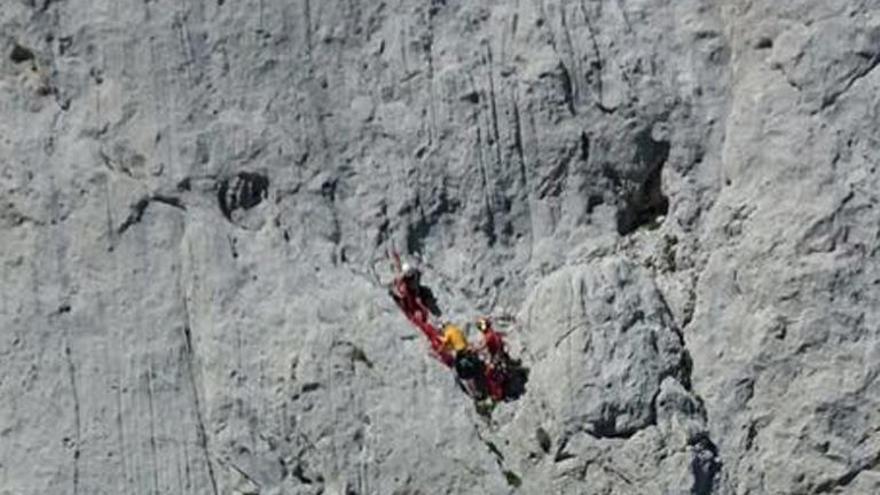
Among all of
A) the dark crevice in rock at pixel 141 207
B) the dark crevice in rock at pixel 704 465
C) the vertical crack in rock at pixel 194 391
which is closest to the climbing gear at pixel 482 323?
the dark crevice in rock at pixel 704 465

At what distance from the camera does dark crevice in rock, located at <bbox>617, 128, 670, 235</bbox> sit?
11414 millimetres

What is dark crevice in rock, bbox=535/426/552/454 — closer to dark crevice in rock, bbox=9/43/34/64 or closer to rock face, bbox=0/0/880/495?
rock face, bbox=0/0/880/495

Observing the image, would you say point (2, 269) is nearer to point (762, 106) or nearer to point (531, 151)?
→ point (531, 151)

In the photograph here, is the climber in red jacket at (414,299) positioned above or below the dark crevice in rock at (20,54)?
below

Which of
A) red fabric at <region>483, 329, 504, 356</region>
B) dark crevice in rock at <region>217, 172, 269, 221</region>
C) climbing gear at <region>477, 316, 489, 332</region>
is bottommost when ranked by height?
red fabric at <region>483, 329, 504, 356</region>

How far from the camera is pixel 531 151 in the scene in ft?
37.6

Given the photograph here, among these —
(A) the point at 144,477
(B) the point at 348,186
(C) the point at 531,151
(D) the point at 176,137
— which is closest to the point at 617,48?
(C) the point at 531,151

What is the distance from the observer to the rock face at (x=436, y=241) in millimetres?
10992

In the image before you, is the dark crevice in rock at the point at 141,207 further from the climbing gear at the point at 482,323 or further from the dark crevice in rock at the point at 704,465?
the dark crevice in rock at the point at 704,465

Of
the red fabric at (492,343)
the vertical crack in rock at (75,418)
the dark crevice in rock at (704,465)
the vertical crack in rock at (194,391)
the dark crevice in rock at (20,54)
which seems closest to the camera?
the dark crevice in rock at (704,465)

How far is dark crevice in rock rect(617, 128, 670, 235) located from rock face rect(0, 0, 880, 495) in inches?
0.4

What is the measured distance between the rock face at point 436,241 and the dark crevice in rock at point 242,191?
0.04 feet

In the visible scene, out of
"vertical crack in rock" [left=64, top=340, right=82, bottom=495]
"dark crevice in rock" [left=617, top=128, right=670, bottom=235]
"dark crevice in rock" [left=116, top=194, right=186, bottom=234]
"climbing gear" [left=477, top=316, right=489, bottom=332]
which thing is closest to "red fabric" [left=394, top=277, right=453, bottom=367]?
"climbing gear" [left=477, top=316, right=489, bottom=332]

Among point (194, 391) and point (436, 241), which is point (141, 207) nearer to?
point (194, 391)
